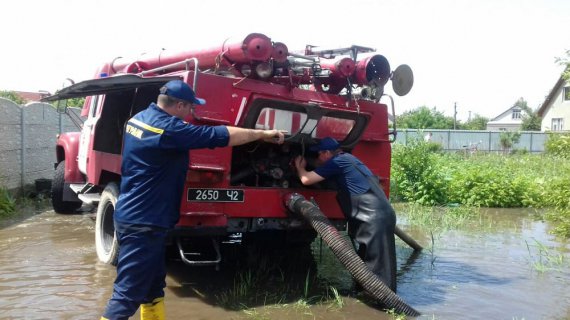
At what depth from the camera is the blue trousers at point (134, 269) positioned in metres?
3.92

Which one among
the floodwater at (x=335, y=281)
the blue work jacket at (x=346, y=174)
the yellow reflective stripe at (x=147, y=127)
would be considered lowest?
the floodwater at (x=335, y=281)

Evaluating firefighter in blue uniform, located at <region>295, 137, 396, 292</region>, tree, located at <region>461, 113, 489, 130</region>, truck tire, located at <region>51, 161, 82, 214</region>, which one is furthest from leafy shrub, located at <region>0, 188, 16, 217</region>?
tree, located at <region>461, 113, 489, 130</region>

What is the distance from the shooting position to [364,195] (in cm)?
Answer: 557

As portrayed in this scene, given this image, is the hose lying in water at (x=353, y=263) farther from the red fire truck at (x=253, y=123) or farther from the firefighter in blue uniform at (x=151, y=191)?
the firefighter in blue uniform at (x=151, y=191)

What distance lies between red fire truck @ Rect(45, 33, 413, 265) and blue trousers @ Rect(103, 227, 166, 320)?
1004 millimetres

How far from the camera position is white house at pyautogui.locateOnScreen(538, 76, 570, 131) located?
44188mm

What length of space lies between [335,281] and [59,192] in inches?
238

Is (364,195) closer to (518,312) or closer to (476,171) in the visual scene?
(518,312)

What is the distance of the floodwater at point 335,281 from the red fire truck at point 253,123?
0.46m

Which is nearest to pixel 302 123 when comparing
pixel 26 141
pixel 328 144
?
pixel 328 144

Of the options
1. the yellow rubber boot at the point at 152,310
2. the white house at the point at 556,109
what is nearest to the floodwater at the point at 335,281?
the yellow rubber boot at the point at 152,310

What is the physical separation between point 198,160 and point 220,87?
72cm

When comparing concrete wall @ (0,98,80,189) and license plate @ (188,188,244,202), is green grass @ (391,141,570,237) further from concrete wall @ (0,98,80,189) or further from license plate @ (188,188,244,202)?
license plate @ (188,188,244,202)

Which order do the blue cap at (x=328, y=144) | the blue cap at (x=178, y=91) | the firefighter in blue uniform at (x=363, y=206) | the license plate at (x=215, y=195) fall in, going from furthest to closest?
the blue cap at (x=328, y=144), the firefighter in blue uniform at (x=363, y=206), the license plate at (x=215, y=195), the blue cap at (x=178, y=91)
